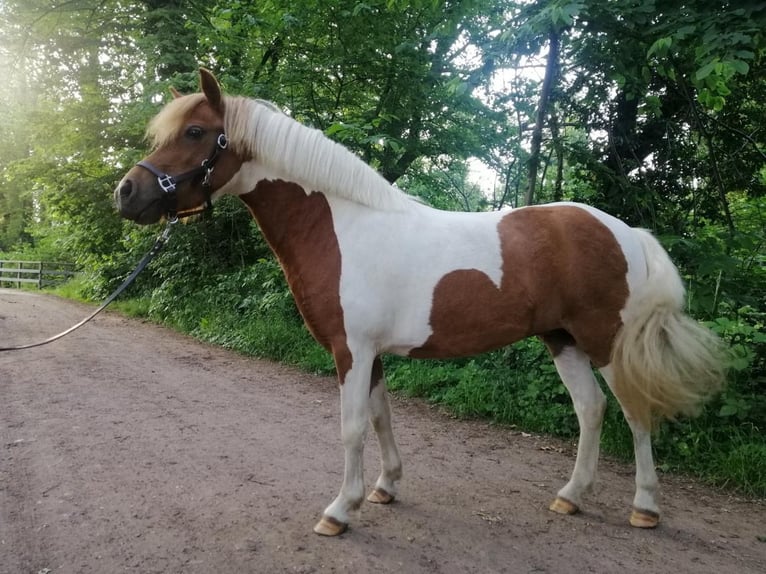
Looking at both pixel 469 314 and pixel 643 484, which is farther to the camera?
pixel 643 484

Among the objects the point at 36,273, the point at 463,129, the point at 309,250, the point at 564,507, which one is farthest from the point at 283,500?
the point at 36,273

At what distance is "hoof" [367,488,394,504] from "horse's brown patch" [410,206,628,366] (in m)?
0.92

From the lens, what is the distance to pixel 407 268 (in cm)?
261

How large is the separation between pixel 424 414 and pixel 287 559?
285cm

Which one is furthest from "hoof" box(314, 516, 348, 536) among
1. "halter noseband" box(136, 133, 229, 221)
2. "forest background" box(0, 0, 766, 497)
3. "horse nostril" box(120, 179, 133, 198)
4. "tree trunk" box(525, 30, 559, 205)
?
"tree trunk" box(525, 30, 559, 205)

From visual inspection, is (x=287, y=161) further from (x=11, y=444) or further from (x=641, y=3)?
(x=11, y=444)

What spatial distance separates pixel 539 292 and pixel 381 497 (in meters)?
1.54

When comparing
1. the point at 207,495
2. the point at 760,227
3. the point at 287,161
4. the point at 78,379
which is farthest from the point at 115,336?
the point at 760,227

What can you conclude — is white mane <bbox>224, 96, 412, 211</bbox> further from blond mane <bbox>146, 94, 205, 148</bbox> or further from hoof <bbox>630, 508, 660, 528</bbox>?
hoof <bbox>630, 508, 660, 528</bbox>

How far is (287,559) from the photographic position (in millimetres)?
2332

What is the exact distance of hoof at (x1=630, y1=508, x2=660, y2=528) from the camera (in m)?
2.78

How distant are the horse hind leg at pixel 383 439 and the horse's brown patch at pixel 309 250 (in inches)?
16.1

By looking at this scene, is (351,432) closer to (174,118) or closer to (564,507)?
(564,507)

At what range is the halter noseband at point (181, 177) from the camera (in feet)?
8.31
